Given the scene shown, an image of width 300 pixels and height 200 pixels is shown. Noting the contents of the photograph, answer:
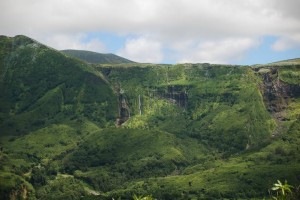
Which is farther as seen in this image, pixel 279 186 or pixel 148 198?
pixel 148 198

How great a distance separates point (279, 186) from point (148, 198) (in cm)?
1633

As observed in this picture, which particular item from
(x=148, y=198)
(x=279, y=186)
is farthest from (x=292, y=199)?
(x=148, y=198)

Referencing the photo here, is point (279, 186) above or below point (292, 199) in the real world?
above

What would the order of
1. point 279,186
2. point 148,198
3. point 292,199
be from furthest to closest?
point 292,199, point 148,198, point 279,186

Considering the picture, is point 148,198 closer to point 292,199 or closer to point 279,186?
point 279,186

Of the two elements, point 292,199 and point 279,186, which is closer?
point 279,186

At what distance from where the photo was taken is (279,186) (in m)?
48.0

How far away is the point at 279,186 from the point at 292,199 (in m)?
16.3

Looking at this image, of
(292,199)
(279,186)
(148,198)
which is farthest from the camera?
(292,199)

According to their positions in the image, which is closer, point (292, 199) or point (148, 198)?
point (148, 198)

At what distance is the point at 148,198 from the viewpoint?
55250 mm

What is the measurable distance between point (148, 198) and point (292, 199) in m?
21.7
